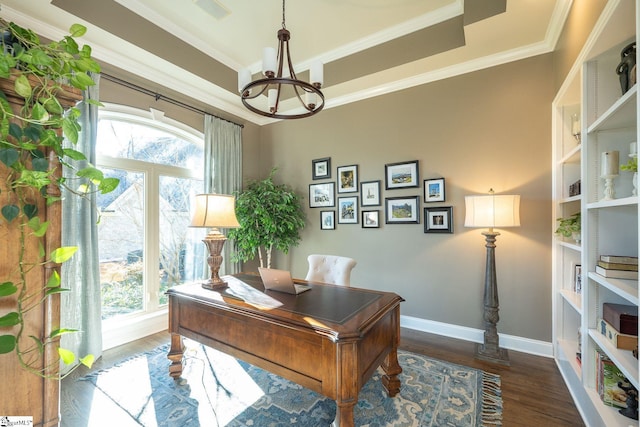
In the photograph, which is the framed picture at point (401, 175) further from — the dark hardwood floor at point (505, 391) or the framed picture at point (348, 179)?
the dark hardwood floor at point (505, 391)

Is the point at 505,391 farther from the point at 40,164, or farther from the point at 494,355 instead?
Result: the point at 40,164

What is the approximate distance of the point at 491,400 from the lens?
186 cm

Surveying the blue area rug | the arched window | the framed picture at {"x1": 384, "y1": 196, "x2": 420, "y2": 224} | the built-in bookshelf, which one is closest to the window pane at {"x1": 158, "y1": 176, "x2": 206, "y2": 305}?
the arched window

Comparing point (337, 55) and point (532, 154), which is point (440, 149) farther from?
point (337, 55)

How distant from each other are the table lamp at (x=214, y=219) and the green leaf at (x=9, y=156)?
52.6 inches

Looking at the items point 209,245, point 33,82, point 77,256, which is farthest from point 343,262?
point 77,256

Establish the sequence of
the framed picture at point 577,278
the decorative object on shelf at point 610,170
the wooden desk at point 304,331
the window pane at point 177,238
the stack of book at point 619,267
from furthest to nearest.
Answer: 1. the window pane at point 177,238
2. the framed picture at point 577,278
3. the decorative object on shelf at point 610,170
4. the stack of book at point 619,267
5. the wooden desk at point 304,331

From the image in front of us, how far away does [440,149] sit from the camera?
293 centimetres

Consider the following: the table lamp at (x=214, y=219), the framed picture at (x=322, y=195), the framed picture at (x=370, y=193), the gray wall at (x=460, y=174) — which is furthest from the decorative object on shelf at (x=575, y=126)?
the table lamp at (x=214, y=219)

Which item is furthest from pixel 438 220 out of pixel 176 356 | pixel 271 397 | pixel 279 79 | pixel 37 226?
pixel 37 226

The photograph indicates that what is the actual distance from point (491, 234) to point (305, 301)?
1.80 meters

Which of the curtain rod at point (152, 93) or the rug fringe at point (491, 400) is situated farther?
the curtain rod at point (152, 93)

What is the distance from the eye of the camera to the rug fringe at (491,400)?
1689 millimetres

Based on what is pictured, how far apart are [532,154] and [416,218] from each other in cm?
118
